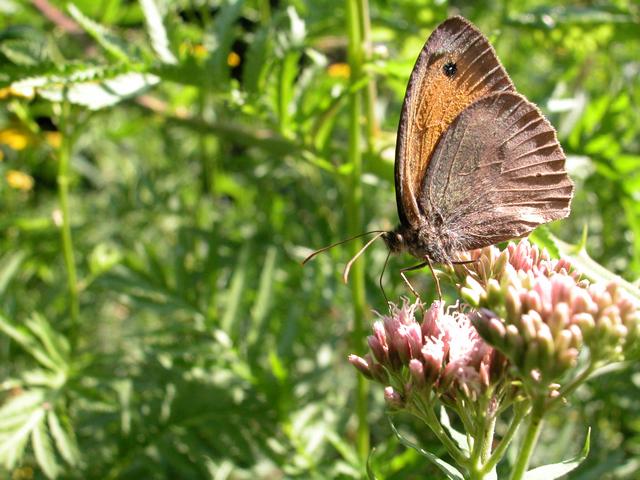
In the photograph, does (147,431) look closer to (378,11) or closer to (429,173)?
(429,173)

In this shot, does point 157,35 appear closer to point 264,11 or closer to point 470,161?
point 470,161

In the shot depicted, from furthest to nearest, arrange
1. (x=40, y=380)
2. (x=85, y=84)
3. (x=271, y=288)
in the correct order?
1. (x=271, y=288)
2. (x=40, y=380)
3. (x=85, y=84)

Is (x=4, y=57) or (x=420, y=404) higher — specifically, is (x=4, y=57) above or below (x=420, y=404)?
above

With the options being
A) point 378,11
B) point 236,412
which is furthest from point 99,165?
point 236,412

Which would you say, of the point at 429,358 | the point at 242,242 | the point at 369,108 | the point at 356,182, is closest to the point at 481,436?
the point at 429,358

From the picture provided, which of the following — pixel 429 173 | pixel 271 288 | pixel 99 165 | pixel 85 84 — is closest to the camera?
pixel 85 84

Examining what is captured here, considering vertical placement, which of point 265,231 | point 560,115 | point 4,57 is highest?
point 4,57
